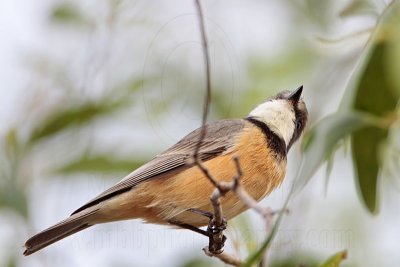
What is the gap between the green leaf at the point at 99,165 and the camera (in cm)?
441

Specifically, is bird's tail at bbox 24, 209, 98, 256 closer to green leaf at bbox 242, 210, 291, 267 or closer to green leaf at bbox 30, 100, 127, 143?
green leaf at bbox 30, 100, 127, 143

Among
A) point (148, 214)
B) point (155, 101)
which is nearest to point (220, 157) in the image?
point (148, 214)

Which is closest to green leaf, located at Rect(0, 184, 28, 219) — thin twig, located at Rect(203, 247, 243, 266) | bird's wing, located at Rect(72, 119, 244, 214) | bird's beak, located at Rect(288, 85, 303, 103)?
bird's wing, located at Rect(72, 119, 244, 214)

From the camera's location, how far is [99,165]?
450 centimetres

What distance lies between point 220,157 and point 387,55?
4.49 feet

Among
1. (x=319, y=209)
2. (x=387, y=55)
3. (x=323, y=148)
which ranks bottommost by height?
(x=319, y=209)

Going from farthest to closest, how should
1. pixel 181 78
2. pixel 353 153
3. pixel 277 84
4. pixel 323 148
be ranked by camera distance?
pixel 277 84, pixel 181 78, pixel 353 153, pixel 323 148

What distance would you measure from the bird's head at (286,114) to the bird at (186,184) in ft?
0.77

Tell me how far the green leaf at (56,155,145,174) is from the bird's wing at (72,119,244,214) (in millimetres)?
131

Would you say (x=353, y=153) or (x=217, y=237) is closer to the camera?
(x=353, y=153)

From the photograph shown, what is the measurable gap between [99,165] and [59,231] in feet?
1.45

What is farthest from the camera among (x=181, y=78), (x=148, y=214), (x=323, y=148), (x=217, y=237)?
(x=181, y=78)

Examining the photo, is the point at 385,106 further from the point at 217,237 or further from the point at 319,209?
the point at 319,209

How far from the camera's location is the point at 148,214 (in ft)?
A: 14.5
